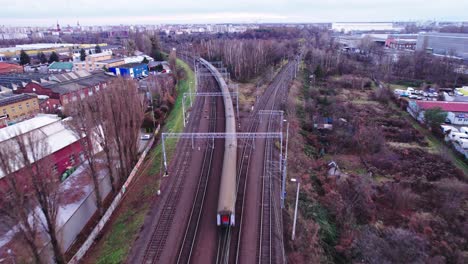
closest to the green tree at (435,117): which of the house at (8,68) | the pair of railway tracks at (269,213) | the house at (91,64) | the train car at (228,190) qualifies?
the pair of railway tracks at (269,213)

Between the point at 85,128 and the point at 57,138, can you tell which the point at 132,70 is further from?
the point at 85,128

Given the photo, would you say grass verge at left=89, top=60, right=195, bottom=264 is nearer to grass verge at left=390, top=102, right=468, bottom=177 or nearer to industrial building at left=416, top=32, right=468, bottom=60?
grass verge at left=390, top=102, right=468, bottom=177

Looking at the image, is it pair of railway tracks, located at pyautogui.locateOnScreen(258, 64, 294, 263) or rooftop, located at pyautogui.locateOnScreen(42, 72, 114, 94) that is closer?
pair of railway tracks, located at pyautogui.locateOnScreen(258, 64, 294, 263)

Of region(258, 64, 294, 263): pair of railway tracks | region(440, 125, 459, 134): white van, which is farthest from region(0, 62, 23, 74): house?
region(440, 125, 459, 134): white van

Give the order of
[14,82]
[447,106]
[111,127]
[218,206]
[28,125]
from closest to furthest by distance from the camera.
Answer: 1. [218,206]
2. [111,127]
3. [28,125]
4. [447,106]
5. [14,82]

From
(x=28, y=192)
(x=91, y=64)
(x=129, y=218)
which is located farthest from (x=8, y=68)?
(x=28, y=192)

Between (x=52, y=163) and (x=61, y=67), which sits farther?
(x=61, y=67)

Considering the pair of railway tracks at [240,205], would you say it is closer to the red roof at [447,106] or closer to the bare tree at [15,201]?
the bare tree at [15,201]
